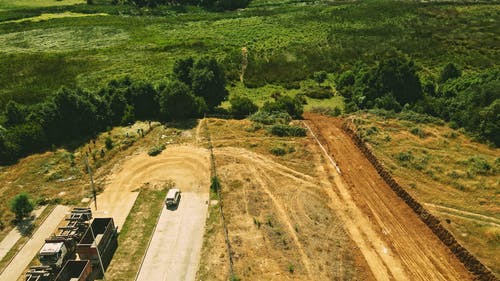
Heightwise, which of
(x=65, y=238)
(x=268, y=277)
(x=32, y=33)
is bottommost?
(x=268, y=277)

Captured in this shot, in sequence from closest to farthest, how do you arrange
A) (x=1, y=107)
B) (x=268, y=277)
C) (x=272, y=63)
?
(x=268, y=277), (x=1, y=107), (x=272, y=63)

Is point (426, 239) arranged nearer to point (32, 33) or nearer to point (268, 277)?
point (268, 277)

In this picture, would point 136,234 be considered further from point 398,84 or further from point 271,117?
point 398,84

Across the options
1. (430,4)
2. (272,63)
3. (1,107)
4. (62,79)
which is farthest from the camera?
(430,4)

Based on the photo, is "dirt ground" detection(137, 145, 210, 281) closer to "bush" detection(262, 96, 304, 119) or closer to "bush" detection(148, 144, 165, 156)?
"bush" detection(148, 144, 165, 156)

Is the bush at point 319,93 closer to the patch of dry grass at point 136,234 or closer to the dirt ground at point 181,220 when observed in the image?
the dirt ground at point 181,220

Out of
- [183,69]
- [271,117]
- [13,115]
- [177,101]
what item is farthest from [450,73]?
[13,115]

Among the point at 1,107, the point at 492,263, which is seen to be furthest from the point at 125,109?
the point at 492,263
